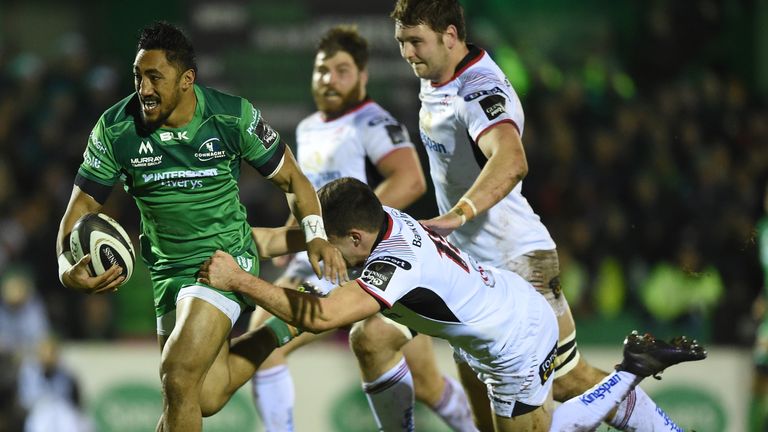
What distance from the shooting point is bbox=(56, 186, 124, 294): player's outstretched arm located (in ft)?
17.2

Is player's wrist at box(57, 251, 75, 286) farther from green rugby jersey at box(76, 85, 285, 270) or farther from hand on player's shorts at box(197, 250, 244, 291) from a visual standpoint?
hand on player's shorts at box(197, 250, 244, 291)

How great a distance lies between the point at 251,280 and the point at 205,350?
1.90 feet

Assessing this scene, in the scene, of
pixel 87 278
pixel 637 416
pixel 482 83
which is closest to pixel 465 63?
pixel 482 83

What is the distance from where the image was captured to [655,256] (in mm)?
11508

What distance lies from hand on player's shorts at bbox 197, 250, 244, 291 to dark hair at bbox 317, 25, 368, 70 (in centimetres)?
235

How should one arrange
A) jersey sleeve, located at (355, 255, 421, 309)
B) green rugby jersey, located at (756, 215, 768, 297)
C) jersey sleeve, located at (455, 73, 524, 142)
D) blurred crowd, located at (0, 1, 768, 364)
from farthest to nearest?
blurred crowd, located at (0, 1, 768, 364)
green rugby jersey, located at (756, 215, 768, 297)
jersey sleeve, located at (455, 73, 524, 142)
jersey sleeve, located at (355, 255, 421, 309)

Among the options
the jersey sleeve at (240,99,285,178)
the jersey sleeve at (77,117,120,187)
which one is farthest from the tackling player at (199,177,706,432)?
the jersey sleeve at (77,117,120,187)

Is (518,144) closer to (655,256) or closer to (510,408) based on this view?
(510,408)

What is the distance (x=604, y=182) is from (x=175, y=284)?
766 centimetres

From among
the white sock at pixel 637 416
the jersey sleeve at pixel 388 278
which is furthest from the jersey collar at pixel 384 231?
the white sock at pixel 637 416

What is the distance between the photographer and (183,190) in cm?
560

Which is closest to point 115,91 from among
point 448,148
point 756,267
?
point 756,267

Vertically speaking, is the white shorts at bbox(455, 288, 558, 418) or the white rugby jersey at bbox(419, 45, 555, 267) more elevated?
the white rugby jersey at bbox(419, 45, 555, 267)

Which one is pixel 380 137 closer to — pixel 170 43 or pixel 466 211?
pixel 466 211
